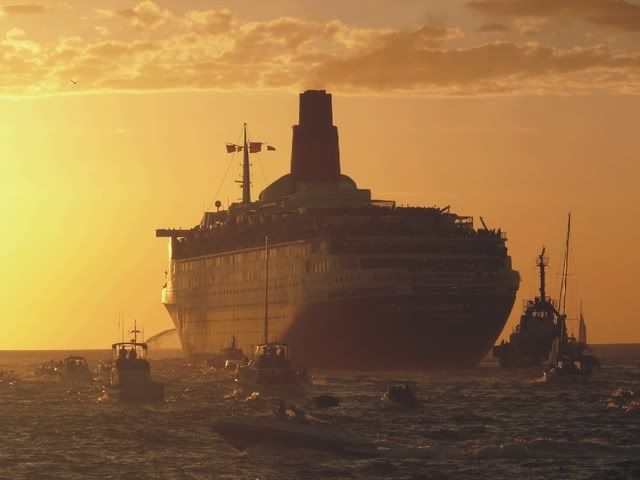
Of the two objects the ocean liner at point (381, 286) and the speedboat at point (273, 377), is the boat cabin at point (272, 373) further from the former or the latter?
the ocean liner at point (381, 286)

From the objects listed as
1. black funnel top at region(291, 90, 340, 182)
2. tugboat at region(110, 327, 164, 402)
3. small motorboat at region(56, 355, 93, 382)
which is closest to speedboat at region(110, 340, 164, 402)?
tugboat at region(110, 327, 164, 402)

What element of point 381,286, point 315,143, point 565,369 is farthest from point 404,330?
point 315,143

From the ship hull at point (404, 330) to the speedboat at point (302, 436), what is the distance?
72984mm

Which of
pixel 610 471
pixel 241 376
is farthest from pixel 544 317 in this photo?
pixel 610 471

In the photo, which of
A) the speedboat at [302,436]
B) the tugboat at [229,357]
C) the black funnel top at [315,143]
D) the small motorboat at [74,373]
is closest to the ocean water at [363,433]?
the speedboat at [302,436]

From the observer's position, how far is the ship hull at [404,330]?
14412 cm

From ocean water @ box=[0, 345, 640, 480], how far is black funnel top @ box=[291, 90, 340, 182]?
61.9 metres

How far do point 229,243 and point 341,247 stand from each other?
36.5m

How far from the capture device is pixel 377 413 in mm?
98125

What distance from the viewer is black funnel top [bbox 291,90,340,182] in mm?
192125

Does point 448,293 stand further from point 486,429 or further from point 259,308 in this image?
point 486,429

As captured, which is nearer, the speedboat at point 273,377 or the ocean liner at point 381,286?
the speedboat at point 273,377

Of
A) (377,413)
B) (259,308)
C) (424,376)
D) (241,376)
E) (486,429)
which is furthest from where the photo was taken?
(259,308)

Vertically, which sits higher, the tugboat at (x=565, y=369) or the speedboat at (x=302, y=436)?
the tugboat at (x=565, y=369)
